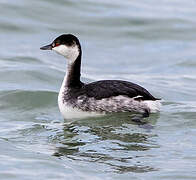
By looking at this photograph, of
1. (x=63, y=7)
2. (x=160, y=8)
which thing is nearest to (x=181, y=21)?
(x=160, y=8)

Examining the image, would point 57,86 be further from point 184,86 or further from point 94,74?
point 184,86

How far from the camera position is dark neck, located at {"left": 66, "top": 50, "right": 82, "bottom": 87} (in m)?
10.4

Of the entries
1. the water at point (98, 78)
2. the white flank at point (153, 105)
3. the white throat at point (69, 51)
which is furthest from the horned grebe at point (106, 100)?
the white throat at point (69, 51)

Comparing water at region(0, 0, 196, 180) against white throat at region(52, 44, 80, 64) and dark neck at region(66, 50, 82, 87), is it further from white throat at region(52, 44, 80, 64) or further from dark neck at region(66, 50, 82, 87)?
white throat at region(52, 44, 80, 64)

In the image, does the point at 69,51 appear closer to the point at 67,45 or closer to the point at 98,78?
the point at 67,45

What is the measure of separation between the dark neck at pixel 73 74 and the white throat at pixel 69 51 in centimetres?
6

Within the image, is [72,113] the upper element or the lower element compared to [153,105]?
lower

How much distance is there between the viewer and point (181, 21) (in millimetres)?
17156

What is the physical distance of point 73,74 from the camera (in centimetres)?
1044

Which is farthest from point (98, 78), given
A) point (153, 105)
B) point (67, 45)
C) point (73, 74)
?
point (153, 105)

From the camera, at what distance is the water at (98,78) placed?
312 inches

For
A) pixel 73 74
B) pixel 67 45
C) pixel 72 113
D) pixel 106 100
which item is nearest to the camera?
pixel 106 100

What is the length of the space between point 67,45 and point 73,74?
1.37 ft

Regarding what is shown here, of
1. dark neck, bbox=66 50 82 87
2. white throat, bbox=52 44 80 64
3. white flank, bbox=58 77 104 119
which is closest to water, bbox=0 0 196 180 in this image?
white flank, bbox=58 77 104 119
